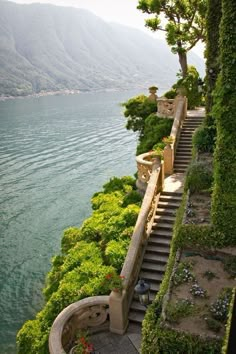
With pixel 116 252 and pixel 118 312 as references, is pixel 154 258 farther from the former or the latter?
pixel 118 312

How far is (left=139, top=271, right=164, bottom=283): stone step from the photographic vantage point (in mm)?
14398

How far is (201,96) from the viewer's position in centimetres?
3039

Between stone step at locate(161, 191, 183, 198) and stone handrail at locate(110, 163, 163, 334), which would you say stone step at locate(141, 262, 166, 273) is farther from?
stone step at locate(161, 191, 183, 198)

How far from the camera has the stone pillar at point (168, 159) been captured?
20766 mm

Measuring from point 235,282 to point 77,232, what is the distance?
1291 centimetres

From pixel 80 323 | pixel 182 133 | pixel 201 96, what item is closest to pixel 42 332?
pixel 80 323

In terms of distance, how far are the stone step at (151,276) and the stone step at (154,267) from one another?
5.3 inches

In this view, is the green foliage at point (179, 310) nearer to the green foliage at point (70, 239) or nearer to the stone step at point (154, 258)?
the stone step at point (154, 258)

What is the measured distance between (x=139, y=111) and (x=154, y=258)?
1712 cm

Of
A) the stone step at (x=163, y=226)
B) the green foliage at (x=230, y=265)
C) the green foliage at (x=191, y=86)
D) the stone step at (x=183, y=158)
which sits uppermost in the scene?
the green foliage at (x=191, y=86)

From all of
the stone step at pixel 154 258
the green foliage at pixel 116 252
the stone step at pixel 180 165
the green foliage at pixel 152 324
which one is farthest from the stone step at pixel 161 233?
the stone step at pixel 180 165

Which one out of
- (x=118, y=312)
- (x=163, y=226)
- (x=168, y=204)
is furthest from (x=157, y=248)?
(x=118, y=312)

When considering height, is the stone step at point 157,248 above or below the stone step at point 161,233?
below

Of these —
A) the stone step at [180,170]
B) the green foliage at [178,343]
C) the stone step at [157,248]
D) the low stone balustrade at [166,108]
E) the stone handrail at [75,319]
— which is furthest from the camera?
the low stone balustrade at [166,108]
